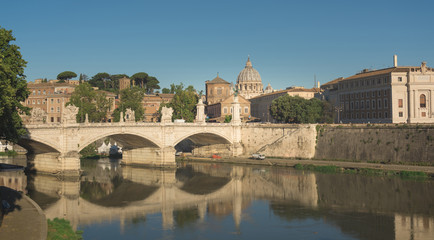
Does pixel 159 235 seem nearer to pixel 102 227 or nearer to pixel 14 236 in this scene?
pixel 102 227

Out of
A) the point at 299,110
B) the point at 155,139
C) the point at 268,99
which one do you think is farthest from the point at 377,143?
the point at 268,99

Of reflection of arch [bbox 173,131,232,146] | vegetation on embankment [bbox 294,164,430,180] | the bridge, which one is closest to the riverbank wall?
the bridge

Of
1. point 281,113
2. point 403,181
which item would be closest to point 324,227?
point 403,181

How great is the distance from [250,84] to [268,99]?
40559 millimetres

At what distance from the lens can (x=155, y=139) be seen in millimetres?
57344

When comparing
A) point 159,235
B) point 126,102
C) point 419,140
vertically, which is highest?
point 126,102

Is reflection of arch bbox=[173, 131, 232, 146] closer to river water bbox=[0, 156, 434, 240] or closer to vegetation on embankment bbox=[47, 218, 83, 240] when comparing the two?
river water bbox=[0, 156, 434, 240]

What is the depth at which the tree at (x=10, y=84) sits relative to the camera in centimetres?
2284

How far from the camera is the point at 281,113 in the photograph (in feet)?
254

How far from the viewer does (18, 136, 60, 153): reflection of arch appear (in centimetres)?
4675

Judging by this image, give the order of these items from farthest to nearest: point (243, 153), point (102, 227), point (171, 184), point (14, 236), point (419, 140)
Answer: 1. point (243, 153)
2. point (419, 140)
3. point (171, 184)
4. point (102, 227)
5. point (14, 236)

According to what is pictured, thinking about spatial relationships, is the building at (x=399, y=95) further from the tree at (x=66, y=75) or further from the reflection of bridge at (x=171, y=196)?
the tree at (x=66, y=75)

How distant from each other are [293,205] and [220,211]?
19.5 feet

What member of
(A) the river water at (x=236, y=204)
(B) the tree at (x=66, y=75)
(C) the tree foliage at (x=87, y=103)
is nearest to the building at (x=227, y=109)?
(C) the tree foliage at (x=87, y=103)
